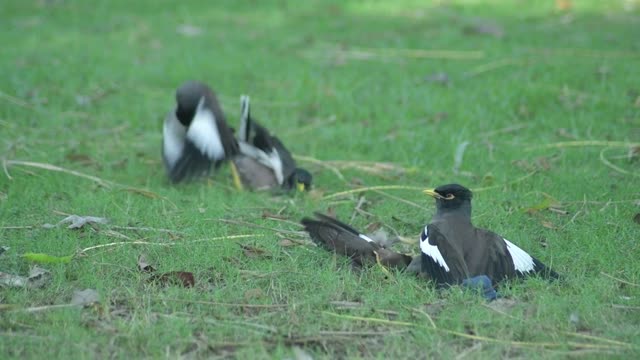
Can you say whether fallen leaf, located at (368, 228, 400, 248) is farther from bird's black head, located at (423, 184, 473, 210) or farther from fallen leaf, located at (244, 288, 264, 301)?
fallen leaf, located at (244, 288, 264, 301)

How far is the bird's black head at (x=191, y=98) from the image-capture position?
270 inches

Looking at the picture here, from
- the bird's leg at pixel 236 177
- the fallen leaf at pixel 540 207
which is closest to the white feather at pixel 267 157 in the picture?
the bird's leg at pixel 236 177

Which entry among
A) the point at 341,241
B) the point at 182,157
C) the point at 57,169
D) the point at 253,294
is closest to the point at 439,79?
the point at 182,157

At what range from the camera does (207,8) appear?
1190 centimetres

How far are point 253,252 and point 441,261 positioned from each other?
1033 millimetres

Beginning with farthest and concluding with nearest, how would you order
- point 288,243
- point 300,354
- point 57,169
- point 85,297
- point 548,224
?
point 57,169
point 548,224
point 288,243
point 85,297
point 300,354

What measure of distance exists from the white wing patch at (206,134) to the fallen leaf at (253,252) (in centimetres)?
157

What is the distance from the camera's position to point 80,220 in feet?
18.1

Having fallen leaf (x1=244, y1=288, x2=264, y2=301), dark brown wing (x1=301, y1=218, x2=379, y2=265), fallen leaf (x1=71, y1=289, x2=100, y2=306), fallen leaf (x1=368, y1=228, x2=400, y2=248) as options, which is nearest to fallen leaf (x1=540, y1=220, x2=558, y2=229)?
fallen leaf (x1=368, y1=228, x2=400, y2=248)

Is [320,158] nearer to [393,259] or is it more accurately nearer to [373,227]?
[373,227]

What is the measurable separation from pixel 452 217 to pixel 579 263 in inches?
27.2

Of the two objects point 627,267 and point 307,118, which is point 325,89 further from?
point 627,267

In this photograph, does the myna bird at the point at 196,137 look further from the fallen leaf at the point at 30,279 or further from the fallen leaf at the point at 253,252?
the fallen leaf at the point at 30,279

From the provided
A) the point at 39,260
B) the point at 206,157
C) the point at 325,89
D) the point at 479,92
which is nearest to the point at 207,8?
the point at 325,89
